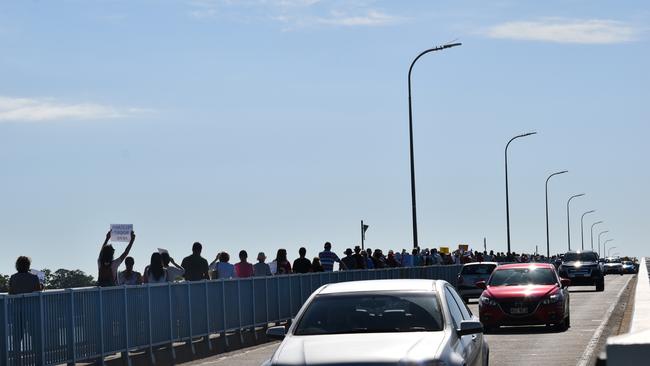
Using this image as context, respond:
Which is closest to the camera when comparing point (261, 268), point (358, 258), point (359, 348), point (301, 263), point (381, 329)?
point (359, 348)

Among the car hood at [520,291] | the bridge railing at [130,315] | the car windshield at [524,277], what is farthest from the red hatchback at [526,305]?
the bridge railing at [130,315]

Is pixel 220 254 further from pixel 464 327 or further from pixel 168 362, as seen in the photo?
pixel 464 327

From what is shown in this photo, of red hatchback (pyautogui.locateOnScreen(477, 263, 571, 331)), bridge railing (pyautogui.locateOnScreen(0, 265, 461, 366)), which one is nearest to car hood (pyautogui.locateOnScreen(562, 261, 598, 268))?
bridge railing (pyautogui.locateOnScreen(0, 265, 461, 366))

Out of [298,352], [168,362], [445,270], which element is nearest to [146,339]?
[168,362]

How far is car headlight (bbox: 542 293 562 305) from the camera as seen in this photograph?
27547 millimetres

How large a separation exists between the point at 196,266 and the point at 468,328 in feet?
44.4

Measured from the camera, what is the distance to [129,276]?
73.9ft

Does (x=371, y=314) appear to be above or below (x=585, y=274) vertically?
above

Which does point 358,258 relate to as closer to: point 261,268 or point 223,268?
point 261,268

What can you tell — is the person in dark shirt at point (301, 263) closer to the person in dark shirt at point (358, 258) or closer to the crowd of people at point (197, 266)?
the crowd of people at point (197, 266)

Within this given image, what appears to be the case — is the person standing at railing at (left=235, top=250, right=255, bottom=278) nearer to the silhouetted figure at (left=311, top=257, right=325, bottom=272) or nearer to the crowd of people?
the crowd of people

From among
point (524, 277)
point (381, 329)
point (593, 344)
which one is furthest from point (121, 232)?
point (381, 329)

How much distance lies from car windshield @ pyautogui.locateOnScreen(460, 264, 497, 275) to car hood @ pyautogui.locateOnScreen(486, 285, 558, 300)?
16727mm

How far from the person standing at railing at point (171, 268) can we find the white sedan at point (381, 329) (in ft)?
37.4
